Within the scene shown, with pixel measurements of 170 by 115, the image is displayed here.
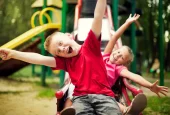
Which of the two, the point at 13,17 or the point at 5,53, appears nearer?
the point at 5,53

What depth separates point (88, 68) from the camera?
2.24 metres

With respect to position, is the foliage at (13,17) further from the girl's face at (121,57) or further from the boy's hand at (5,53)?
the boy's hand at (5,53)

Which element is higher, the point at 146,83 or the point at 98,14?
the point at 98,14

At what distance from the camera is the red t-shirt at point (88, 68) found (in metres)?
2.21

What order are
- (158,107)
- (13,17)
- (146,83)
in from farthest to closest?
(13,17)
(158,107)
(146,83)

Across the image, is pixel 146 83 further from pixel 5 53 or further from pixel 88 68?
pixel 5 53

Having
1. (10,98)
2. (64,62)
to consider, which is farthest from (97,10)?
(10,98)

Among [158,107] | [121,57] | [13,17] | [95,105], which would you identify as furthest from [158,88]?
[13,17]

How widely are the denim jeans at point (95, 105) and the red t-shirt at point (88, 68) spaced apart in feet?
0.14

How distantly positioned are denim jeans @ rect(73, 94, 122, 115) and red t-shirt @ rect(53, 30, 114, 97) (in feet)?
0.14

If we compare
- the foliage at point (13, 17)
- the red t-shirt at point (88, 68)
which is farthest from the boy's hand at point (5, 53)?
the foliage at point (13, 17)

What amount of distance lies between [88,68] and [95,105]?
287 mm

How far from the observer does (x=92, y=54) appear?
2.28 metres

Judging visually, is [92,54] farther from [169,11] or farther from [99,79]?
[169,11]
